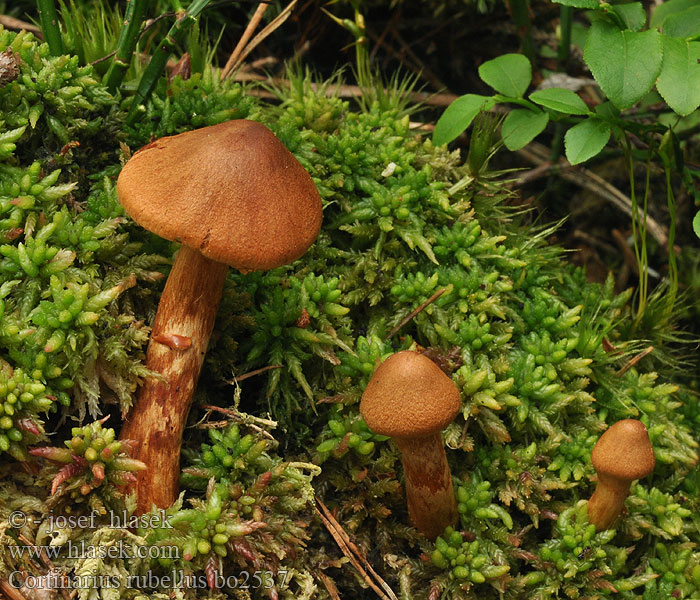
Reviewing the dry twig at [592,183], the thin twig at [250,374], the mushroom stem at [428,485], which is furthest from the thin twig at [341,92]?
the mushroom stem at [428,485]

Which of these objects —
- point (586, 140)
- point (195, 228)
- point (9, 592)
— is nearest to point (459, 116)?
point (586, 140)

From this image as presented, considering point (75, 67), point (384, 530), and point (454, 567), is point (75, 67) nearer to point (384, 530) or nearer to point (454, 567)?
point (384, 530)

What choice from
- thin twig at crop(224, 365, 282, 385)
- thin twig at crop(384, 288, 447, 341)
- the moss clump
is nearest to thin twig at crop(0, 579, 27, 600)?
A: the moss clump

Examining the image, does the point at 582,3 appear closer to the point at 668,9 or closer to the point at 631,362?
the point at 668,9

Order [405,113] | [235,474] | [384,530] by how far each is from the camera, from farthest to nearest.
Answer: [405,113] → [384,530] → [235,474]

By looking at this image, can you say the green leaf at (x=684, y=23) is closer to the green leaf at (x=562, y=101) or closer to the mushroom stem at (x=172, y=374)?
the green leaf at (x=562, y=101)

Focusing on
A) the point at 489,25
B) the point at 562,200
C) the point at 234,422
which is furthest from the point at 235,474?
the point at 489,25

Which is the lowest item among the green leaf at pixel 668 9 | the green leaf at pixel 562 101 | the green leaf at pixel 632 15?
the green leaf at pixel 562 101
